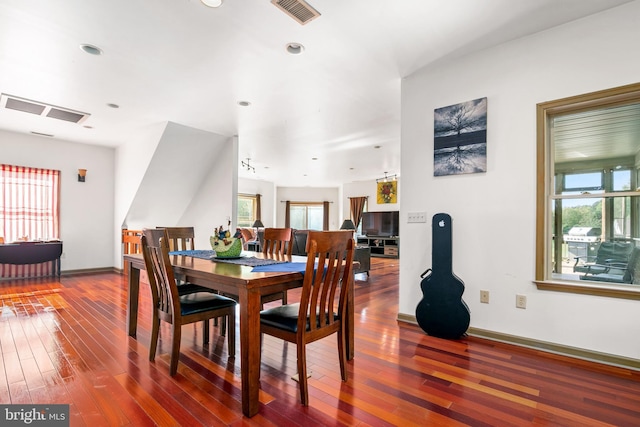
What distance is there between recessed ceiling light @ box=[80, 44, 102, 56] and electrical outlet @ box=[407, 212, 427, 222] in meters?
3.31

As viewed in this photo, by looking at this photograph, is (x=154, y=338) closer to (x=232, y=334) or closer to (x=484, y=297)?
(x=232, y=334)

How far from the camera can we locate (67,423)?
1657 millimetres

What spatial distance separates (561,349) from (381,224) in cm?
800

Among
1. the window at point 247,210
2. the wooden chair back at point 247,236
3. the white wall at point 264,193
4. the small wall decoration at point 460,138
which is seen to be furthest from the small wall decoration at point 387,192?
the small wall decoration at point 460,138

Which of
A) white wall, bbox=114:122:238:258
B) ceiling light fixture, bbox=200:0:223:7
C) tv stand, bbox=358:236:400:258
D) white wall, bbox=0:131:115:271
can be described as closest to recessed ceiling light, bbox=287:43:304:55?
ceiling light fixture, bbox=200:0:223:7

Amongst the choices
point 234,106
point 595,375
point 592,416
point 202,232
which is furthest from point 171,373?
point 202,232

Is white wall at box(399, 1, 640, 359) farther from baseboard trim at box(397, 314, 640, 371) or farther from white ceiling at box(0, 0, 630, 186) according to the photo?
white ceiling at box(0, 0, 630, 186)

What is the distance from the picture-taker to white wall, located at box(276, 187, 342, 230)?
12.3 metres

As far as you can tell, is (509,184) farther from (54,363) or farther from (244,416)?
(54,363)

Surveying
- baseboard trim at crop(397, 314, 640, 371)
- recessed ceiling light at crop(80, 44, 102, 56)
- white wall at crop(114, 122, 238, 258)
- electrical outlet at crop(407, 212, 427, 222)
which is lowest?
baseboard trim at crop(397, 314, 640, 371)

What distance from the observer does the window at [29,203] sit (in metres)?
5.53

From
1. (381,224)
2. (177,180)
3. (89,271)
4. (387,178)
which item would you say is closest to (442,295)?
(177,180)

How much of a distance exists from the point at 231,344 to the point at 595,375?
260 cm

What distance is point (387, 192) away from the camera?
429 inches
